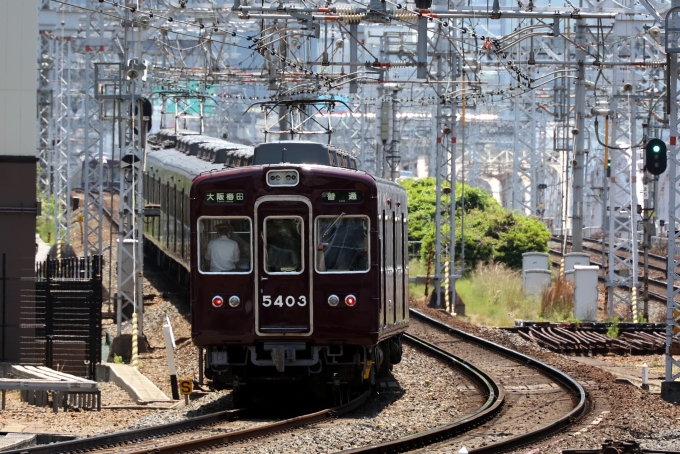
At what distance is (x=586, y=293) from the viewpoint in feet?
85.2

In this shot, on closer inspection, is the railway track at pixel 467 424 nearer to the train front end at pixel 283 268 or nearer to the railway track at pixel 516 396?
the railway track at pixel 516 396

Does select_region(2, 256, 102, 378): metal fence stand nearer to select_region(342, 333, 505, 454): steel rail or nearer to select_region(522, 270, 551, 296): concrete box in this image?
select_region(342, 333, 505, 454): steel rail

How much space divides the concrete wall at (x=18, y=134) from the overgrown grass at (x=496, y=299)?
12.0 meters

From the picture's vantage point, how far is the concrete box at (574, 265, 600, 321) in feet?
84.7

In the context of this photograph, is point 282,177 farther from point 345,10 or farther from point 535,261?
point 535,261

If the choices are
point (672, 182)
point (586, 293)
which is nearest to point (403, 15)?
point (672, 182)

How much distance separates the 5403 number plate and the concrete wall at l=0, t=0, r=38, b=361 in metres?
6.47

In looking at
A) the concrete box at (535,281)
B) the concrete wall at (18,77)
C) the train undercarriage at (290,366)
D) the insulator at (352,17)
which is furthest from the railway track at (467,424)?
the concrete box at (535,281)

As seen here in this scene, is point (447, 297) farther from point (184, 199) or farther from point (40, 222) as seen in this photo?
point (40, 222)

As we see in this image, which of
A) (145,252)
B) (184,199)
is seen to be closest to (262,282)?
(184,199)

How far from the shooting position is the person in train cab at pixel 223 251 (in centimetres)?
1280

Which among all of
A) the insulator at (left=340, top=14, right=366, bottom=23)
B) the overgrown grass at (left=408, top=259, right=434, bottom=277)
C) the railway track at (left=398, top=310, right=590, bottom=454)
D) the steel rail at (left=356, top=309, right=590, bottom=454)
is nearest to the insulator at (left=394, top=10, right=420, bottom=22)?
the insulator at (left=340, top=14, right=366, bottom=23)

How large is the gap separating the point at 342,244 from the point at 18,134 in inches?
294

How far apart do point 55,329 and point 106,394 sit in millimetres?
2136
